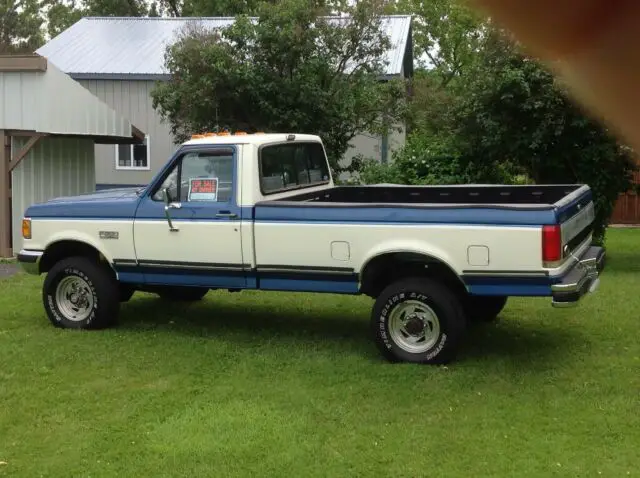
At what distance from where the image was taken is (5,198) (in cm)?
1315

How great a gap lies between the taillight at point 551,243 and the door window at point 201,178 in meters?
2.87

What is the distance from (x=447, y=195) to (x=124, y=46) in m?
18.7

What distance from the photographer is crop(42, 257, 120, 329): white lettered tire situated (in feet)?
25.9

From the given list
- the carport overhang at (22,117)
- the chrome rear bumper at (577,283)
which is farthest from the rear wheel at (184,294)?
the carport overhang at (22,117)

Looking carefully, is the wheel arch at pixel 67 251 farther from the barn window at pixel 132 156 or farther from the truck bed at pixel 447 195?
the barn window at pixel 132 156

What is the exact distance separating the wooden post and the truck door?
21.4 ft

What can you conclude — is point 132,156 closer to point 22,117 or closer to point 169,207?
point 22,117

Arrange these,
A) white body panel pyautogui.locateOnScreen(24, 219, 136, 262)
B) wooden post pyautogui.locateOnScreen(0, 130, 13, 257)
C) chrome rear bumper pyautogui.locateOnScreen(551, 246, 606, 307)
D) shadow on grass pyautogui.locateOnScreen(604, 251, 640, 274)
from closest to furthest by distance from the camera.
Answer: chrome rear bumper pyautogui.locateOnScreen(551, 246, 606, 307) → white body panel pyautogui.locateOnScreen(24, 219, 136, 262) → shadow on grass pyautogui.locateOnScreen(604, 251, 640, 274) → wooden post pyautogui.locateOnScreen(0, 130, 13, 257)

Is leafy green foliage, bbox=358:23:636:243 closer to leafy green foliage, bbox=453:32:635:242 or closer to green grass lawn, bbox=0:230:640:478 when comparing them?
leafy green foliage, bbox=453:32:635:242

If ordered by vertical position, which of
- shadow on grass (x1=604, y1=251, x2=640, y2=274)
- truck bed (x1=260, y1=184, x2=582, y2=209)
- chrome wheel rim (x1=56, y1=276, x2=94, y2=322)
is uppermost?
truck bed (x1=260, y1=184, x2=582, y2=209)

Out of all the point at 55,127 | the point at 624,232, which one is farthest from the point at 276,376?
the point at 624,232

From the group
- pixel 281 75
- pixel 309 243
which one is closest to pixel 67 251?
pixel 309 243

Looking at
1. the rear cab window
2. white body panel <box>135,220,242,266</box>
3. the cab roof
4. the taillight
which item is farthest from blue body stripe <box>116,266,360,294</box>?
the taillight

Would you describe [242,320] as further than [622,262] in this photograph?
No
